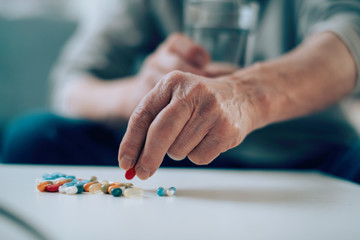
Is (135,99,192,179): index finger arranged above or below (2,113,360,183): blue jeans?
above

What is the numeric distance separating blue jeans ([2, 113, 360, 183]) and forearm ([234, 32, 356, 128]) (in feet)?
0.61

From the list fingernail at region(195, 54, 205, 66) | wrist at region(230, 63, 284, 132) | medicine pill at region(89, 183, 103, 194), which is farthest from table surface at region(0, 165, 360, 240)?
fingernail at region(195, 54, 205, 66)

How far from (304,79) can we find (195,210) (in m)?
0.39

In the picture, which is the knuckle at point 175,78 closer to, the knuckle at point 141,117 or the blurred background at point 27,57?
the knuckle at point 141,117

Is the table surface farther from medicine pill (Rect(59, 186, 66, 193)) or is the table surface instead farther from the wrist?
the wrist

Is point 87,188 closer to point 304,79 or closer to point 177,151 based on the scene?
point 177,151

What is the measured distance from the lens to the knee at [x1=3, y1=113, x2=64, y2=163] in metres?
0.92

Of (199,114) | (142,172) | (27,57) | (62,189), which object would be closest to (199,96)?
(199,114)

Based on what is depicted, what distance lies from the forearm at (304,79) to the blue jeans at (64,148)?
0.19 metres

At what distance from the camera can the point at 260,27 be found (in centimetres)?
108

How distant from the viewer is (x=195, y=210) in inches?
18.8

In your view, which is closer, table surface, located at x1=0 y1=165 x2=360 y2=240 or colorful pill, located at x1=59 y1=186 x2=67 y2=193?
table surface, located at x1=0 y1=165 x2=360 y2=240

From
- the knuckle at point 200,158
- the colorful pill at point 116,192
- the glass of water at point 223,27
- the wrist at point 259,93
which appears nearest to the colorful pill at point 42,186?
the colorful pill at point 116,192

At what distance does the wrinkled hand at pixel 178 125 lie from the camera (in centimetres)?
50
